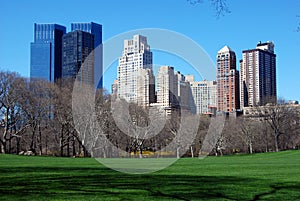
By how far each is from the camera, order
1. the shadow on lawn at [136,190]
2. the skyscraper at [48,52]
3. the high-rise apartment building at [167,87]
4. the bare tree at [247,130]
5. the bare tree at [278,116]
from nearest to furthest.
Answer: the shadow on lawn at [136,190] < the high-rise apartment building at [167,87] < the bare tree at [278,116] < the bare tree at [247,130] < the skyscraper at [48,52]

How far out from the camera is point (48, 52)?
141 metres

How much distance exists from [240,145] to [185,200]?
78.2 m

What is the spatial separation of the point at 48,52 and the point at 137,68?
390 feet

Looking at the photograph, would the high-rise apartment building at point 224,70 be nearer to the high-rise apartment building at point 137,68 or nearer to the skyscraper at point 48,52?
the high-rise apartment building at point 137,68

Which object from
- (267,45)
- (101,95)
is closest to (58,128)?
(101,95)

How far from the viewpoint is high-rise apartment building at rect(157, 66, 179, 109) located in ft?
85.8

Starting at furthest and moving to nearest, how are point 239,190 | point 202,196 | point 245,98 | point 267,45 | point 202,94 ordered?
point 267,45, point 245,98, point 202,94, point 239,190, point 202,196

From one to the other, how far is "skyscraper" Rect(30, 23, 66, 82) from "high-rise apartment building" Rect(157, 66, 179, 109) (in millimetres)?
83262

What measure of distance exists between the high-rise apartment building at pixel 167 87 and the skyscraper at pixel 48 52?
83262mm

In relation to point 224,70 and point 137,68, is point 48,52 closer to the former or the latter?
point 224,70

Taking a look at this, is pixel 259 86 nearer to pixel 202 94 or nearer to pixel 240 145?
pixel 240 145

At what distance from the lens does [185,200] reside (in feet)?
37.5

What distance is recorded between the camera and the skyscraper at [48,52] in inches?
4946

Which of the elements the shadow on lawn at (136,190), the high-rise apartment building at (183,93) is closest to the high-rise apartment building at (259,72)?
the high-rise apartment building at (183,93)
